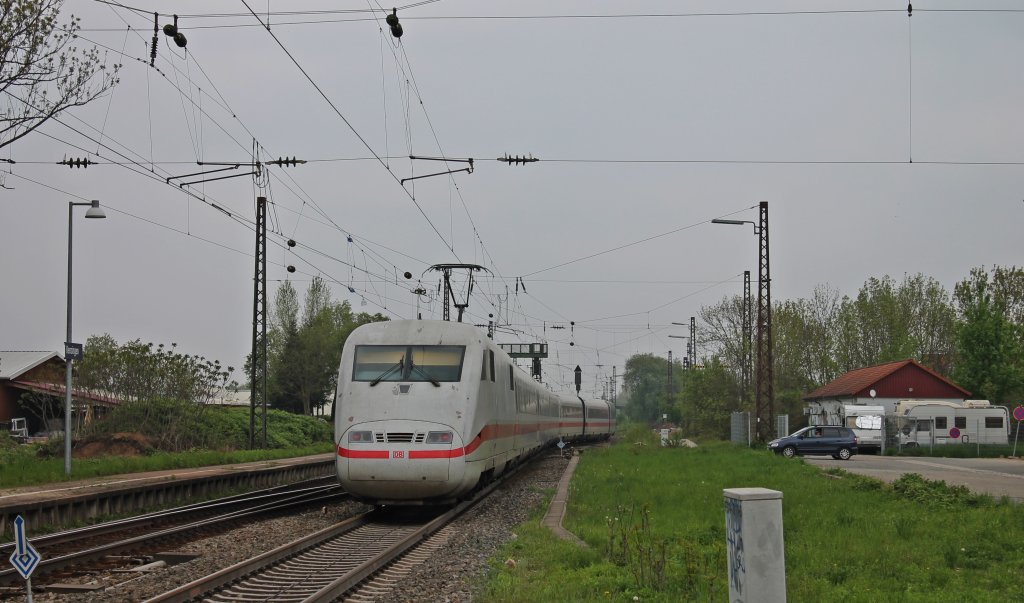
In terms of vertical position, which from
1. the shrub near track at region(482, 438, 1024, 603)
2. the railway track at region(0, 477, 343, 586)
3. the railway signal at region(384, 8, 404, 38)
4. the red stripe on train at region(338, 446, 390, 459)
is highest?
the railway signal at region(384, 8, 404, 38)

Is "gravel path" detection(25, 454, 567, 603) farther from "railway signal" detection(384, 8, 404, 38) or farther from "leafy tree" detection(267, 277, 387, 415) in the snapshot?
"leafy tree" detection(267, 277, 387, 415)

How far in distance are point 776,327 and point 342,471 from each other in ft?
175

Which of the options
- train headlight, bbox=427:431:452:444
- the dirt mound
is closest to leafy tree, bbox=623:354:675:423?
the dirt mound

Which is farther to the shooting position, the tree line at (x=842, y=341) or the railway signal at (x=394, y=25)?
the tree line at (x=842, y=341)

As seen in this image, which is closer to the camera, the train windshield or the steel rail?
the steel rail

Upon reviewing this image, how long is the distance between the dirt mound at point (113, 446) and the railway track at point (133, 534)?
12.0 m

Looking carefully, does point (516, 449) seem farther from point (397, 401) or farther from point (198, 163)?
point (198, 163)

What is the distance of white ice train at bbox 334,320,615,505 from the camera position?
15.8m

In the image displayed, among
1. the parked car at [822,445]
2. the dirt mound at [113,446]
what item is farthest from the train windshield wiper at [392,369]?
the parked car at [822,445]

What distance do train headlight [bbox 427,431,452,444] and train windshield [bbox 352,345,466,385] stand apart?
3.43 feet

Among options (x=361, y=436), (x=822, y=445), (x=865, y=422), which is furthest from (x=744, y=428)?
(x=361, y=436)

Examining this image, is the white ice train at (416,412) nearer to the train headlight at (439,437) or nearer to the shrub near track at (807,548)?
the train headlight at (439,437)

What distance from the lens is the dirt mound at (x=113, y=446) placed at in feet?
104

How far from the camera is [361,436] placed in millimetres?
16031
